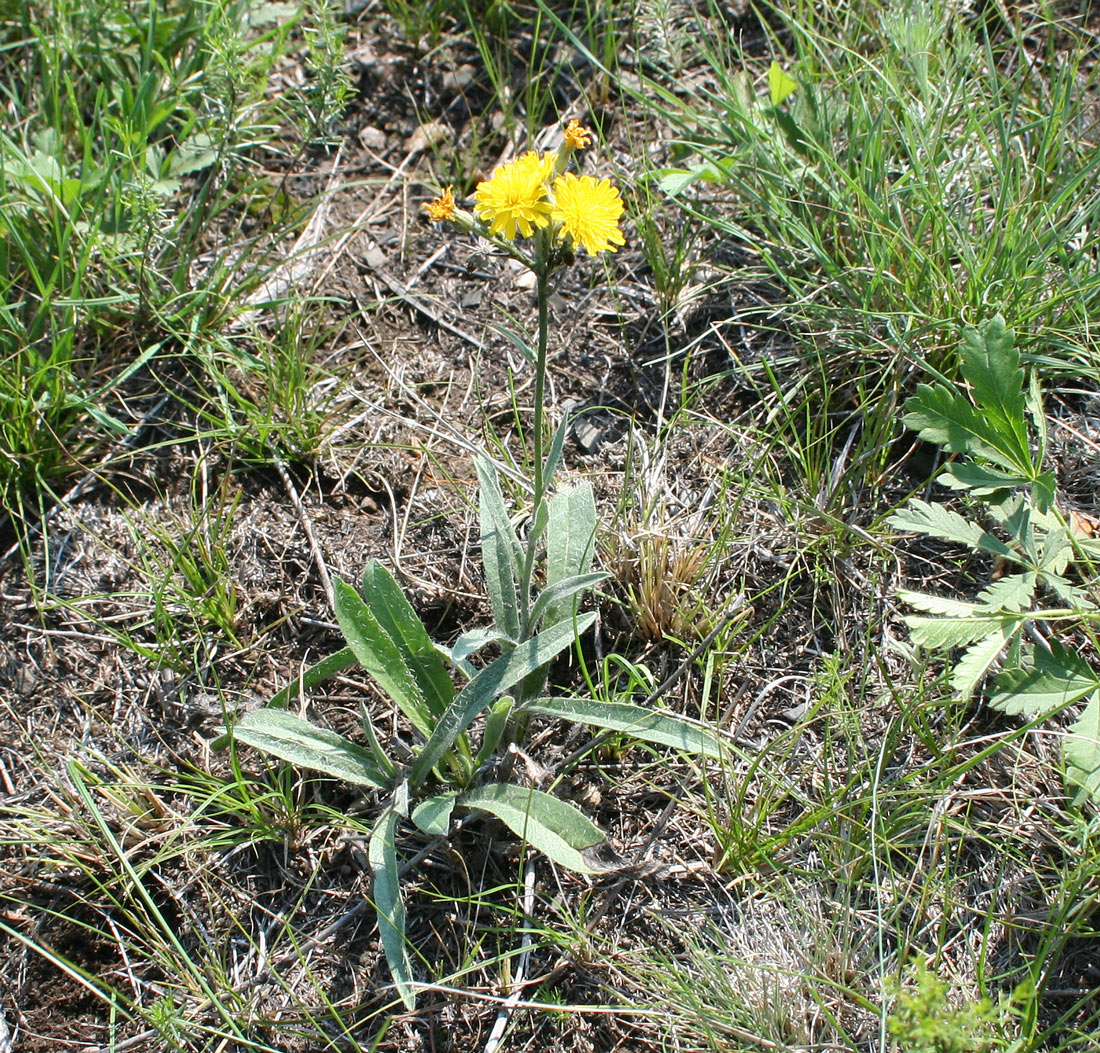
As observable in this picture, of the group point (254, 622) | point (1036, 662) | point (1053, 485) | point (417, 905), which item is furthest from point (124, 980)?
point (1053, 485)

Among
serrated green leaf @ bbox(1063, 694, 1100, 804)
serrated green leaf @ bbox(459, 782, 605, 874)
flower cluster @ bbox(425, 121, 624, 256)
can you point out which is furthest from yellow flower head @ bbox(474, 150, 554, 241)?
serrated green leaf @ bbox(1063, 694, 1100, 804)

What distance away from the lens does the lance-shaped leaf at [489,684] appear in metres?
1.86

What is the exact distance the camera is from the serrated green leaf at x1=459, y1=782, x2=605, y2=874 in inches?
69.9

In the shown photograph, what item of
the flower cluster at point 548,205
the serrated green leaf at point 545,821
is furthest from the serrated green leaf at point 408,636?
the flower cluster at point 548,205

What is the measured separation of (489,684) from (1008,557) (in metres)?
1.14

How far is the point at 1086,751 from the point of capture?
1.72 meters

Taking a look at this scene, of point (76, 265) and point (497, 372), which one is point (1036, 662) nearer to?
point (497, 372)

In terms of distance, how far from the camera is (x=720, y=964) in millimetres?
1797

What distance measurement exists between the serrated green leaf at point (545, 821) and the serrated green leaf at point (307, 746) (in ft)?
0.74

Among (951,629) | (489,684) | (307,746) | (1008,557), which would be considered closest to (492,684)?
(489,684)

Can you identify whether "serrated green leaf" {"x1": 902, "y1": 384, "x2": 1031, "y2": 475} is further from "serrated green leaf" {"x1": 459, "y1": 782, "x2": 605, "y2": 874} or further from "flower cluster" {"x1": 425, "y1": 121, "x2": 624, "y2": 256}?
"serrated green leaf" {"x1": 459, "y1": 782, "x2": 605, "y2": 874}

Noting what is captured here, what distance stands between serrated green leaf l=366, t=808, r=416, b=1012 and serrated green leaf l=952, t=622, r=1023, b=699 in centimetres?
115

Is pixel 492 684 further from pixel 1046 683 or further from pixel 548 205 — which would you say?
pixel 1046 683

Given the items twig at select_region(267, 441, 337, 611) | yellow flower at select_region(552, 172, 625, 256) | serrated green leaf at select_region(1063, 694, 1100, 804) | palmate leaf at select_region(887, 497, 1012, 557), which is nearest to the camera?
yellow flower at select_region(552, 172, 625, 256)
